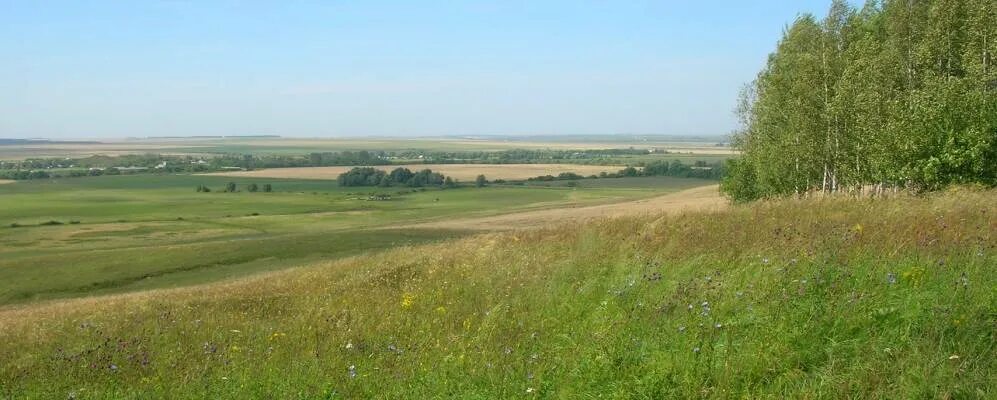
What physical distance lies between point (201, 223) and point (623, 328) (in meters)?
77.7

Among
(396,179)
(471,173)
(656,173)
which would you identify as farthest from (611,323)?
(471,173)

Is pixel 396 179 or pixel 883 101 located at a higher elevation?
pixel 883 101

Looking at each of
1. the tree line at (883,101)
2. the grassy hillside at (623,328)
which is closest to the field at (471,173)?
the tree line at (883,101)

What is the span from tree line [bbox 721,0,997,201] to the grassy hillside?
10.1 metres

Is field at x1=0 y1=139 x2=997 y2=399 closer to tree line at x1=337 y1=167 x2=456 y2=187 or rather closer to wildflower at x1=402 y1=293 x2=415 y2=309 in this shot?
wildflower at x1=402 y1=293 x2=415 y2=309

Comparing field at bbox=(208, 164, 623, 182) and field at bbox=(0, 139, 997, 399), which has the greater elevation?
field at bbox=(0, 139, 997, 399)

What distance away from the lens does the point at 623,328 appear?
23.0ft

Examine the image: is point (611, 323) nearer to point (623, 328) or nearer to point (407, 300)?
point (623, 328)

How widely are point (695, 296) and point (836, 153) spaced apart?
86.8ft

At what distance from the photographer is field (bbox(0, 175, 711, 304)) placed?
38.9 metres

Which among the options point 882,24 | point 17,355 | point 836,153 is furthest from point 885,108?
point 17,355

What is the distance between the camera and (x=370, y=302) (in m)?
11.3

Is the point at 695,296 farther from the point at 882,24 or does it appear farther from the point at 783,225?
the point at 882,24

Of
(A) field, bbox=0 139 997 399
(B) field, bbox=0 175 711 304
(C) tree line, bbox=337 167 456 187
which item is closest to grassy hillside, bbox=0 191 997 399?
(A) field, bbox=0 139 997 399
